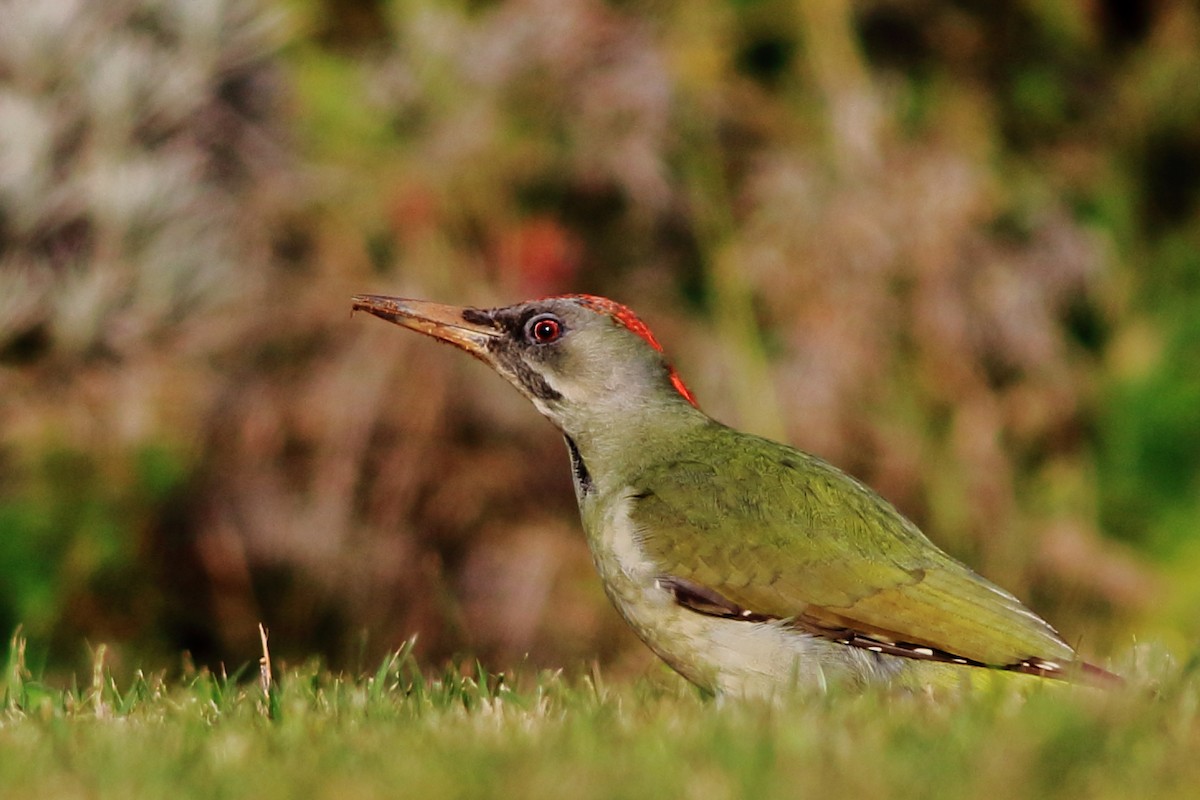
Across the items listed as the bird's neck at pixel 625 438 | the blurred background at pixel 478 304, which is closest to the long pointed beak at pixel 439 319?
the bird's neck at pixel 625 438

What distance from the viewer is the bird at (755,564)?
4211 mm

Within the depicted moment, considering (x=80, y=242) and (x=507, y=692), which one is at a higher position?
(x=80, y=242)

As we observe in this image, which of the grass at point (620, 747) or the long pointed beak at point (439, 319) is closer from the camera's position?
the grass at point (620, 747)

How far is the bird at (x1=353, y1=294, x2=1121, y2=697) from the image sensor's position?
13.8 feet

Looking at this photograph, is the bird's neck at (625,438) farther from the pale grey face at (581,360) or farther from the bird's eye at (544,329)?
the bird's eye at (544,329)

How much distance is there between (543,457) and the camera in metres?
8.00

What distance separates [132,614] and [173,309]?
1346mm

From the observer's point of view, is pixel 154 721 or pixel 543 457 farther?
pixel 543 457

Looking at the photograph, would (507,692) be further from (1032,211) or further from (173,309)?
(1032,211)

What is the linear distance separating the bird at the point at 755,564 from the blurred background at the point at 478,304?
258cm

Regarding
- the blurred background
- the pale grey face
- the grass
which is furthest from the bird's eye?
the blurred background

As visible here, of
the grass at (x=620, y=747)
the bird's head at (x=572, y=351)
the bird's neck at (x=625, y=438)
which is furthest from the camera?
the bird's head at (x=572, y=351)

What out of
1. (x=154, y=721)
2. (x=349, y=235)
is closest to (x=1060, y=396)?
(x=349, y=235)

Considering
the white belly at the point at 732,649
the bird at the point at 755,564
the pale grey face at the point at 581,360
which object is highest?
the pale grey face at the point at 581,360
